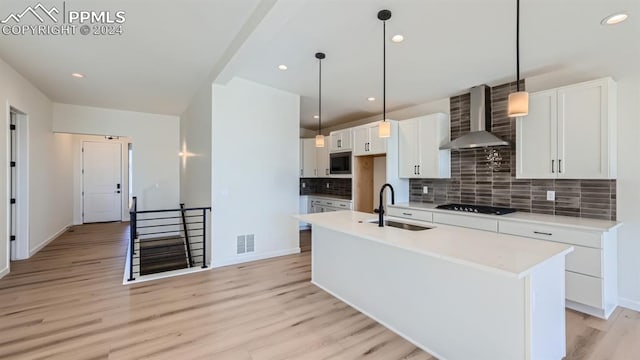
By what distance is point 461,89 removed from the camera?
4066 mm

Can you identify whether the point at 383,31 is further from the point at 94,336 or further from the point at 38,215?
the point at 38,215

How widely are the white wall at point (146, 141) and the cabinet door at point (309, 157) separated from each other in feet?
10.3

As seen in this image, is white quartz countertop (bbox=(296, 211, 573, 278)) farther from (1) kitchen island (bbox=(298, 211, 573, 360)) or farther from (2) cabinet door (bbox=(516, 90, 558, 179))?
(2) cabinet door (bbox=(516, 90, 558, 179))

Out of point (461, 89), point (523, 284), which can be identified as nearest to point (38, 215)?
point (523, 284)

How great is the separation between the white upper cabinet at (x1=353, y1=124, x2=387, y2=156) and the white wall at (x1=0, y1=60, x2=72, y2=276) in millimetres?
5008

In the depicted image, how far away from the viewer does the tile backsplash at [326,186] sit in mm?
6442

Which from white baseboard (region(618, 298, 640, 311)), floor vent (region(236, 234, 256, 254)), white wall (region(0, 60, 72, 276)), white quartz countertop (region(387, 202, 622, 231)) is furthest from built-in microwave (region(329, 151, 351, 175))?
white wall (region(0, 60, 72, 276))

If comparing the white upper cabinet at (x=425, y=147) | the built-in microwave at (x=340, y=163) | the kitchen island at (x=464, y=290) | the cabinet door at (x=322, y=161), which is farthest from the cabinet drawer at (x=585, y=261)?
the cabinet door at (x=322, y=161)

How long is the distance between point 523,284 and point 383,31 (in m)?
2.27

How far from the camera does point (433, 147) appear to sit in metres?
4.36

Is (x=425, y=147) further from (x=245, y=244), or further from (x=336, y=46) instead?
(x=245, y=244)

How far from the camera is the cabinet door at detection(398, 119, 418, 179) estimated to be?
461 centimetres

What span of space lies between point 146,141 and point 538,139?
7410 mm

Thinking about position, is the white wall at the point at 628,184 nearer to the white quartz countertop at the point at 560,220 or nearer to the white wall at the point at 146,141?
the white quartz countertop at the point at 560,220
